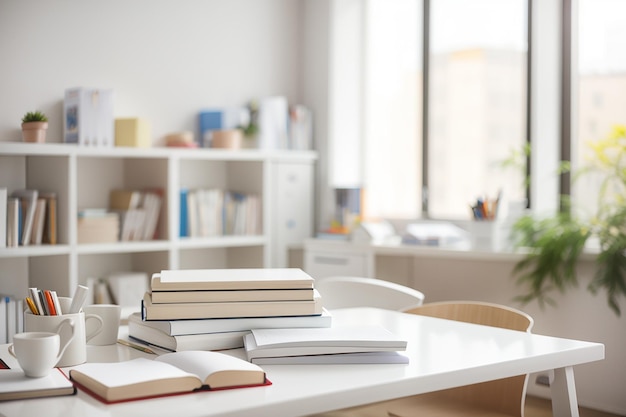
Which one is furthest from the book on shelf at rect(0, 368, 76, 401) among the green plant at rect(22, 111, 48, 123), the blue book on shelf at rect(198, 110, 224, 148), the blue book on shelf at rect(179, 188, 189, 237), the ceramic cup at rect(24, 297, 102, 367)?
the blue book on shelf at rect(198, 110, 224, 148)

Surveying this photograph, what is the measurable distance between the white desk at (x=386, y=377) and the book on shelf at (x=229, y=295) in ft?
0.42

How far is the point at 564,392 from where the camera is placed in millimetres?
1948

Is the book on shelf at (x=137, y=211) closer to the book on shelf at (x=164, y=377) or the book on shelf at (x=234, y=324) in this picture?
the book on shelf at (x=234, y=324)

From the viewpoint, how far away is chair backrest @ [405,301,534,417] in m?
2.34

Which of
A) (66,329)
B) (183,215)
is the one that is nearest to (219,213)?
(183,215)

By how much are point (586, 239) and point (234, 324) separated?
2.31 meters

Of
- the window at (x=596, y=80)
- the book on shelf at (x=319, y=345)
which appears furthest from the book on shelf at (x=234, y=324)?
the window at (x=596, y=80)

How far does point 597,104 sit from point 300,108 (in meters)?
1.73

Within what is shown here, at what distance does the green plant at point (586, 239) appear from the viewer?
3.67 meters

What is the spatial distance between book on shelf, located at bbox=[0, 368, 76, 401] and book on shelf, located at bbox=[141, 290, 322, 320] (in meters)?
A: 0.28

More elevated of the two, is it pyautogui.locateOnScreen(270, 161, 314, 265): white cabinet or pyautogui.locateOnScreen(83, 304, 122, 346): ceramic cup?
pyautogui.locateOnScreen(270, 161, 314, 265): white cabinet

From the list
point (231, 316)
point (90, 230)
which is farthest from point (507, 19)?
point (231, 316)

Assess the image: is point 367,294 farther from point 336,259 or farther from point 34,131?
point 34,131

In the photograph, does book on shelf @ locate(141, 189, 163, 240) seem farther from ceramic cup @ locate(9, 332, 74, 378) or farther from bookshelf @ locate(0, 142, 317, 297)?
ceramic cup @ locate(9, 332, 74, 378)
